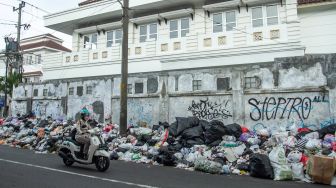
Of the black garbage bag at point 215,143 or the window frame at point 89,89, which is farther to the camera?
the window frame at point 89,89

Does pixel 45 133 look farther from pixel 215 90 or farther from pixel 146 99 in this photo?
pixel 215 90

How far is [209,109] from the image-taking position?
13.3 metres

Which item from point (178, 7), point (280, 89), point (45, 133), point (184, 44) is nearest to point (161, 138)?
point (280, 89)

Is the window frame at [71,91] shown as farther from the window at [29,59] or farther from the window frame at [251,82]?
the window at [29,59]

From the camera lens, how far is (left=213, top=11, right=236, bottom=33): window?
18.8 metres

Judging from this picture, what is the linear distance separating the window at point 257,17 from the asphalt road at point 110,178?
1174 centimetres

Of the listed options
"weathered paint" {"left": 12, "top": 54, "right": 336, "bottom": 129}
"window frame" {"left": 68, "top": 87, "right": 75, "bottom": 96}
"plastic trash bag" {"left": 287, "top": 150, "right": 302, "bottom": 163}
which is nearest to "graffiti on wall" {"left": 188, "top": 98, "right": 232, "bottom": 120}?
"weathered paint" {"left": 12, "top": 54, "right": 336, "bottom": 129}

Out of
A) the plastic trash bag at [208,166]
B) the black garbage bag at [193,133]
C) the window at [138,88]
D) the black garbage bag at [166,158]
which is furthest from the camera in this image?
the window at [138,88]

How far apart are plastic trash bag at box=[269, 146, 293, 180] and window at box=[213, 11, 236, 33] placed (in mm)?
11671

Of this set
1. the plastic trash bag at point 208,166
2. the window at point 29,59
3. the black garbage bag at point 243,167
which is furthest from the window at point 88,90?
the window at point 29,59

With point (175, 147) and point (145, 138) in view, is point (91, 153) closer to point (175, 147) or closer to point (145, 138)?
point (175, 147)

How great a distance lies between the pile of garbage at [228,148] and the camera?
7961 mm

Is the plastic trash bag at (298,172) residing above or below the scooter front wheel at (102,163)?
below

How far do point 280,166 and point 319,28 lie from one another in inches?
512
